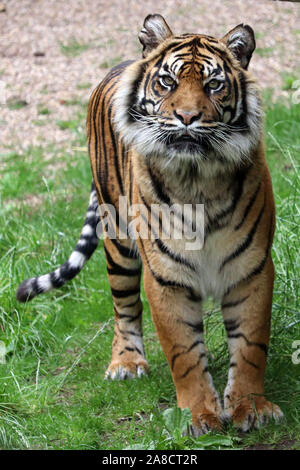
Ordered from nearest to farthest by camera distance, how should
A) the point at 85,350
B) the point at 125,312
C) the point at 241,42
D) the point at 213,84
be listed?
the point at 213,84 → the point at 241,42 → the point at 125,312 → the point at 85,350

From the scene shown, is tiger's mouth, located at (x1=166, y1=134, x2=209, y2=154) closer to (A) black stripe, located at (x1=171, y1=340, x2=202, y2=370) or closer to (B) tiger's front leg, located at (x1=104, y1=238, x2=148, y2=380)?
(A) black stripe, located at (x1=171, y1=340, x2=202, y2=370)

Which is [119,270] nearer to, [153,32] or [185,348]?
[185,348]

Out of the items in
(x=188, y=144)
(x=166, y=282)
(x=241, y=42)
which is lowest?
(x=166, y=282)

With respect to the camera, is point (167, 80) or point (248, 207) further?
point (248, 207)

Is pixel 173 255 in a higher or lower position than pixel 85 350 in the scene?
higher

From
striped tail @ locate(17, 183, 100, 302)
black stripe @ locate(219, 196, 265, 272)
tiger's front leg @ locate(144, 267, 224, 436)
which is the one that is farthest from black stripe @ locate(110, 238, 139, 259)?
black stripe @ locate(219, 196, 265, 272)

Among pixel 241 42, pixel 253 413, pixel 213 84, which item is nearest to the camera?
pixel 213 84

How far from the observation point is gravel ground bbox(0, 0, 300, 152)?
28.1 feet

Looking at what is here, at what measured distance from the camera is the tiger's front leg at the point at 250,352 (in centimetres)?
339

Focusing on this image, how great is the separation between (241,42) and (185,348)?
1410mm

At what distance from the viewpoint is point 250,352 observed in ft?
11.2

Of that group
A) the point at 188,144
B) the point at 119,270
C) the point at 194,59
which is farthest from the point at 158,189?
the point at 119,270

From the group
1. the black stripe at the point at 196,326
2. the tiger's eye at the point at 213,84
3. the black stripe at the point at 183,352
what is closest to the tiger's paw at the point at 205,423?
the black stripe at the point at 183,352
